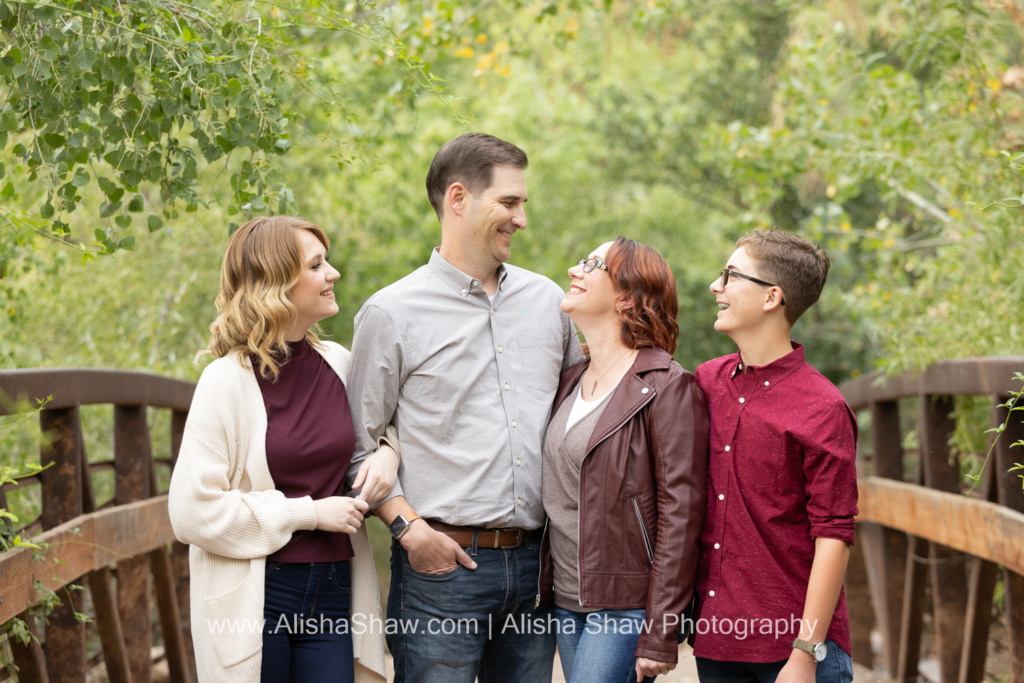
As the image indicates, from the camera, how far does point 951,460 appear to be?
459 cm

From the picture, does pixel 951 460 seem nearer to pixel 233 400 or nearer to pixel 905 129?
pixel 905 129

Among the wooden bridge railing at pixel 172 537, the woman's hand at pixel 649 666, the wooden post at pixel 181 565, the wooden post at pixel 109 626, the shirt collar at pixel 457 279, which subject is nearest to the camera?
the woman's hand at pixel 649 666

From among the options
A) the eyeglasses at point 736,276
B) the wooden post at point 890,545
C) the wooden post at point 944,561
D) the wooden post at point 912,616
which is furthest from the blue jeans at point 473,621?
the wooden post at point 890,545

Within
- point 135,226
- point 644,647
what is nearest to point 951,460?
point 644,647

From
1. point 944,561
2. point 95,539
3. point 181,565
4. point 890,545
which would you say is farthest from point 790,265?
point 181,565

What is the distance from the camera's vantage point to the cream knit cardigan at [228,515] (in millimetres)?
2418

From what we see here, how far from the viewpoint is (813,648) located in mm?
2289

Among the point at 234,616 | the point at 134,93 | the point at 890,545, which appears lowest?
the point at 890,545

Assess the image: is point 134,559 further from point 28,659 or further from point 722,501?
point 722,501

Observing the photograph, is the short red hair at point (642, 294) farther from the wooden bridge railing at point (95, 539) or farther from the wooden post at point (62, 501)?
the wooden post at point (62, 501)

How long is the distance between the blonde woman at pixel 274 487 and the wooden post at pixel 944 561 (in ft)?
9.81

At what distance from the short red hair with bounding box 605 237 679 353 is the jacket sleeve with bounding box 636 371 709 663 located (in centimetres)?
18

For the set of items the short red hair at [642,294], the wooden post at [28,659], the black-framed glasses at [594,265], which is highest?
the black-framed glasses at [594,265]

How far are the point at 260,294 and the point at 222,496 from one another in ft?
1.78
